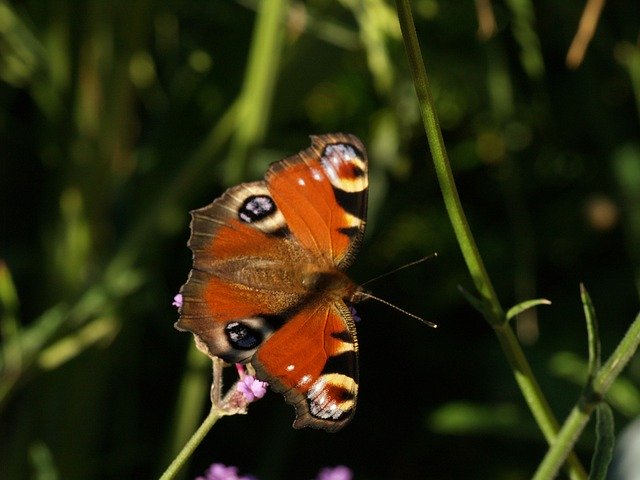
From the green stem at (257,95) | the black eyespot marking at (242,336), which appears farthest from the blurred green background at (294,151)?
the black eyespot marking at (242,336)

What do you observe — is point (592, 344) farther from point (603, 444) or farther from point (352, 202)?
point (352, 202)

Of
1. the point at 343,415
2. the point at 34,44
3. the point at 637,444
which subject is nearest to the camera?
the point at 343,415

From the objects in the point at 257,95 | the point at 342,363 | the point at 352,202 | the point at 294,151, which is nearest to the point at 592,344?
the point at 342,363

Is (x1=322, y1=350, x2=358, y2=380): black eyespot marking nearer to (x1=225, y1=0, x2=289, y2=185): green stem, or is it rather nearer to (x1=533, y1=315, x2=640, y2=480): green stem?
(x1=533, y1=315, x2=640, y2=480): green stem

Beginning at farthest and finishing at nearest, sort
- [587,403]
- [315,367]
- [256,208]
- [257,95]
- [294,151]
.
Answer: [294,151] → [257,95] → [256,208] → [315,367] → [587,403]

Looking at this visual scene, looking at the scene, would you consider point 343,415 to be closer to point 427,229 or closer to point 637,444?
point 637,444

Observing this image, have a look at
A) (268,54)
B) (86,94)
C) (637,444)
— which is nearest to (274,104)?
(268,54)
